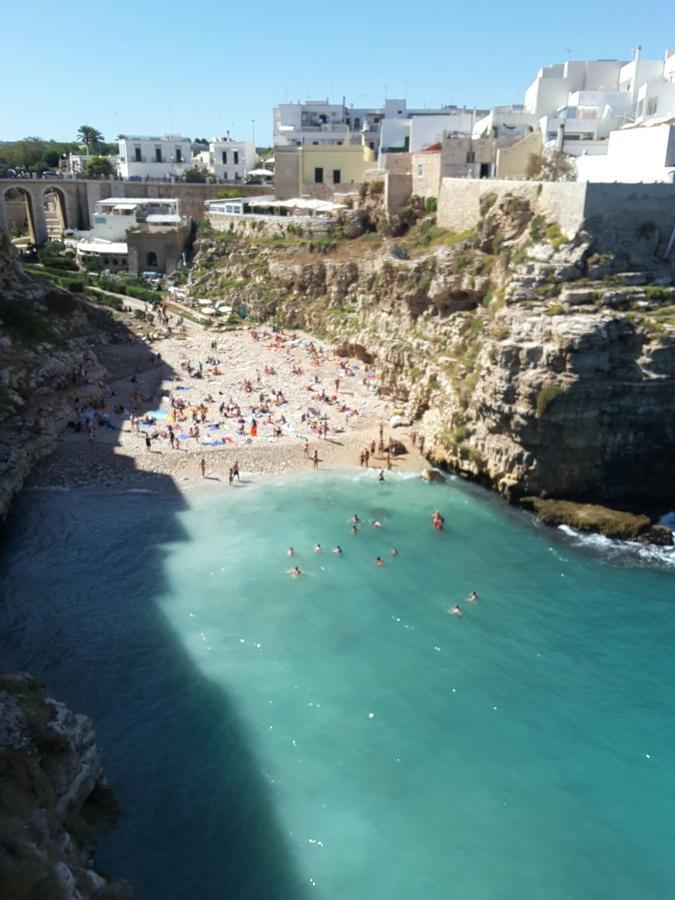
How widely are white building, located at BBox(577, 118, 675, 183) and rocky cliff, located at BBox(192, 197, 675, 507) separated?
13.9 feet

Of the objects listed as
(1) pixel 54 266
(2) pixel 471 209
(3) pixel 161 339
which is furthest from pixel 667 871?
(1) pixel 54 266

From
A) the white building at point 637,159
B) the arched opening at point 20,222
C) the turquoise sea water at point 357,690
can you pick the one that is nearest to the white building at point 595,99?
the white building at point 637,159

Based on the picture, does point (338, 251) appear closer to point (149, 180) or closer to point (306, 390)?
point (306, 390)

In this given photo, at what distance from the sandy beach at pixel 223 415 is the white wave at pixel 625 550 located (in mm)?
7548

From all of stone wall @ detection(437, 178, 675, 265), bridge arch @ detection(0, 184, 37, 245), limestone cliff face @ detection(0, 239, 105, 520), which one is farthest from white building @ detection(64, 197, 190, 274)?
stone wall @ detection(437, 178, 675, 265)

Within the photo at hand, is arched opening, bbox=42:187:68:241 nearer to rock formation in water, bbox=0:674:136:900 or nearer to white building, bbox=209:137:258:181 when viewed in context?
white building, bbox=209:137:258:181

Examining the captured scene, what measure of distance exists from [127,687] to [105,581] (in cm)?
487

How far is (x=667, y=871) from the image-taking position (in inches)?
517

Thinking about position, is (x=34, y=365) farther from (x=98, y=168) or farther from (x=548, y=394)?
(x=98, y=168)

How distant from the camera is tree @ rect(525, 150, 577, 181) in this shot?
3575 centimetres

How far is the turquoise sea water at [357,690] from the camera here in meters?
13.2

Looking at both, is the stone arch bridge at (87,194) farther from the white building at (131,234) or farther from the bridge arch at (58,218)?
the white building at (131,234)

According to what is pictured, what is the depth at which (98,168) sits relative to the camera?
6631 cm

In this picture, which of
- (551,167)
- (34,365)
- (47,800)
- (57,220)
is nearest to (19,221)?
(57,220)
